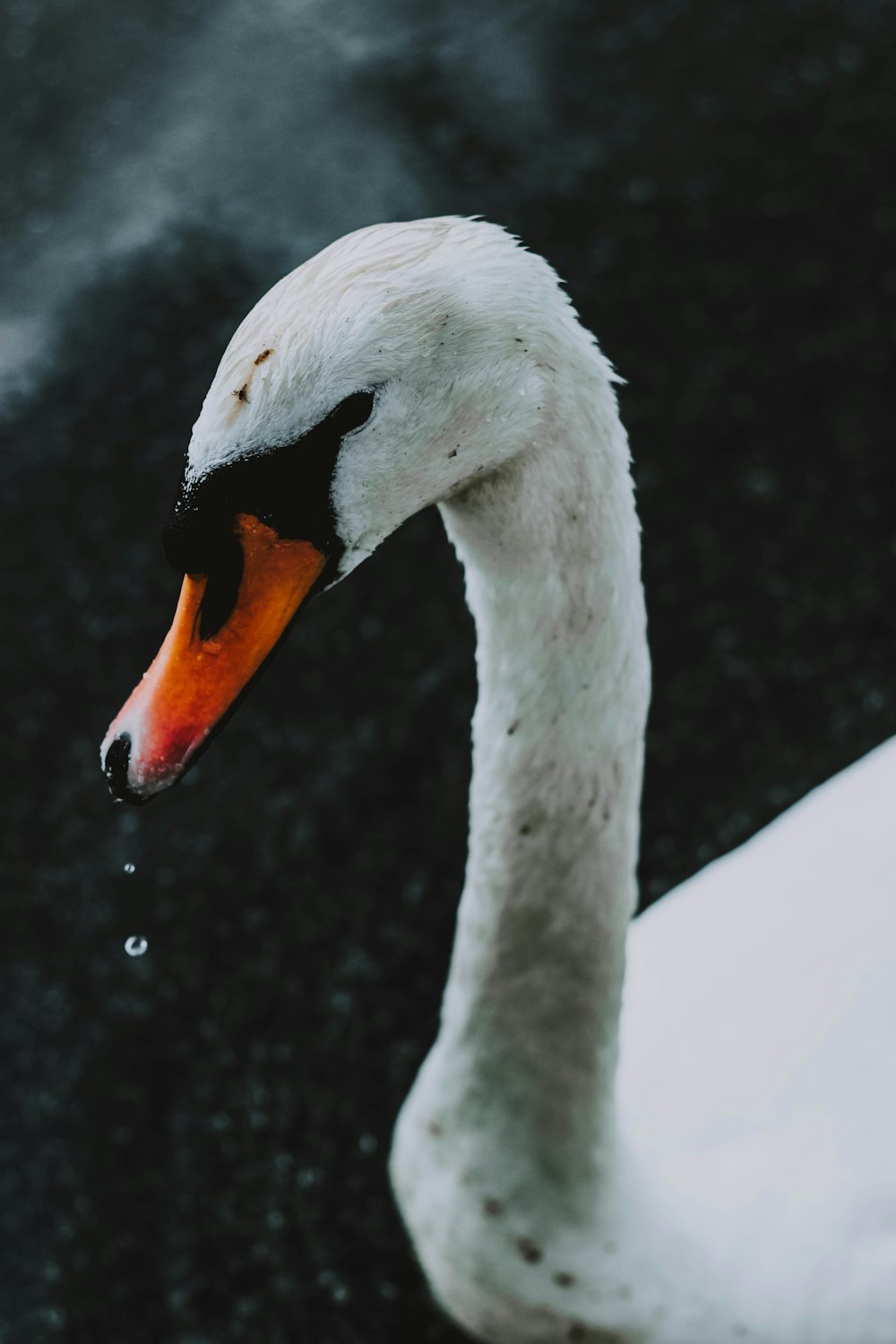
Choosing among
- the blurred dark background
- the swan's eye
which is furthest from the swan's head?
the blurred dark background

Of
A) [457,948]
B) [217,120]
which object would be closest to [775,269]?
[217,120]

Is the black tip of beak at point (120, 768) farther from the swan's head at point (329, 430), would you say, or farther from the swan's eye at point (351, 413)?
the swan's eye at point (351, 413)

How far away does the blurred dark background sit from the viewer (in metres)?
2.41

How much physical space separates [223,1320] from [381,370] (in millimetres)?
1639

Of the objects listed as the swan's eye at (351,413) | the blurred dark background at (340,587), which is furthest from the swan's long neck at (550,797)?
the blurred dark background at (340,587)

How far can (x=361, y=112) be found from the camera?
388cm

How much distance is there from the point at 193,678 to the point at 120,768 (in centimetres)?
9

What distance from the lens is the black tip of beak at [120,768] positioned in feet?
4.09

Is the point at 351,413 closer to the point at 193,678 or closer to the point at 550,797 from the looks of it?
the point at 193,678

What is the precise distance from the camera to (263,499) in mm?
1162

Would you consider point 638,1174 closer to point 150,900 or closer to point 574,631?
point 574,631

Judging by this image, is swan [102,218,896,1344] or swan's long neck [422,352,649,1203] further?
swan's long neck [422,352,649,1203]

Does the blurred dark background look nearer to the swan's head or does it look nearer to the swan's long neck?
the swan's long neck

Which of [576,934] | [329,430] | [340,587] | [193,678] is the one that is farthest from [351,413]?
[340,587]
